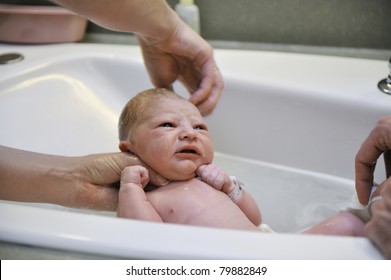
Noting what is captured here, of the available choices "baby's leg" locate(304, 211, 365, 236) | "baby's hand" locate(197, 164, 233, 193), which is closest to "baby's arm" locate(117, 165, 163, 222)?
"baby's hand" locate(197, 164, 233, 193)

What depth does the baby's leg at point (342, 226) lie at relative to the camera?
0.86 metres

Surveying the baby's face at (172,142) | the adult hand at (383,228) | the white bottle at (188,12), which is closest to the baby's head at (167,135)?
the baby's face at (172,142)

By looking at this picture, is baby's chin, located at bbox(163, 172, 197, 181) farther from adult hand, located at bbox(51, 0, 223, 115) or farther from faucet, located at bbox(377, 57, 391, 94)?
faucet, located at bbox(377, 57, 391, 94)

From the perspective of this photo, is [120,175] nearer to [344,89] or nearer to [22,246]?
[22,246]

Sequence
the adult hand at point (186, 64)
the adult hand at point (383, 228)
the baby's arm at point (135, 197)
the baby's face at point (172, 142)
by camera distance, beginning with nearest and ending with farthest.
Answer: the adult hand at point (383, 228)
the baby's arm at point (135, 197)
the baby's face at point (172, 142)
the adult hand at point (186, 64)

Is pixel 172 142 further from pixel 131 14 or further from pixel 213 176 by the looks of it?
pixel 131 14

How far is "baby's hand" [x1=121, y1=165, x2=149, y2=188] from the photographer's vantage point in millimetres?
871

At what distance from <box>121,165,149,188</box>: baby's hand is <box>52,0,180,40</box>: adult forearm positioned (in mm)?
338

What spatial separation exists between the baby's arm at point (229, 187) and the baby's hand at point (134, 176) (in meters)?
0.12

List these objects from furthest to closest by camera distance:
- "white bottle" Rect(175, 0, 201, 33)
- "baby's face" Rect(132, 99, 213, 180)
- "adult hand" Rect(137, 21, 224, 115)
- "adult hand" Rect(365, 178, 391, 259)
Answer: "white bottle" Rect(175, 0, 201, 33)
"adult hand" Rect(137, 21, 224, 115)
"baby's face" Rect(132, 99, 213, 180)
"adult hand" Rect(365, 178, 391, 259)

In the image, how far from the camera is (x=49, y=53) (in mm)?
1462

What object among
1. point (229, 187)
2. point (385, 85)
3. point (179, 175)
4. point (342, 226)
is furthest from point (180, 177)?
point (385, 85)

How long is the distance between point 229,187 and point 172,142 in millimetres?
168

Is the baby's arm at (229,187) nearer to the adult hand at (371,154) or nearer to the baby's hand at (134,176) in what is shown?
the baby's hand at (134,176)
